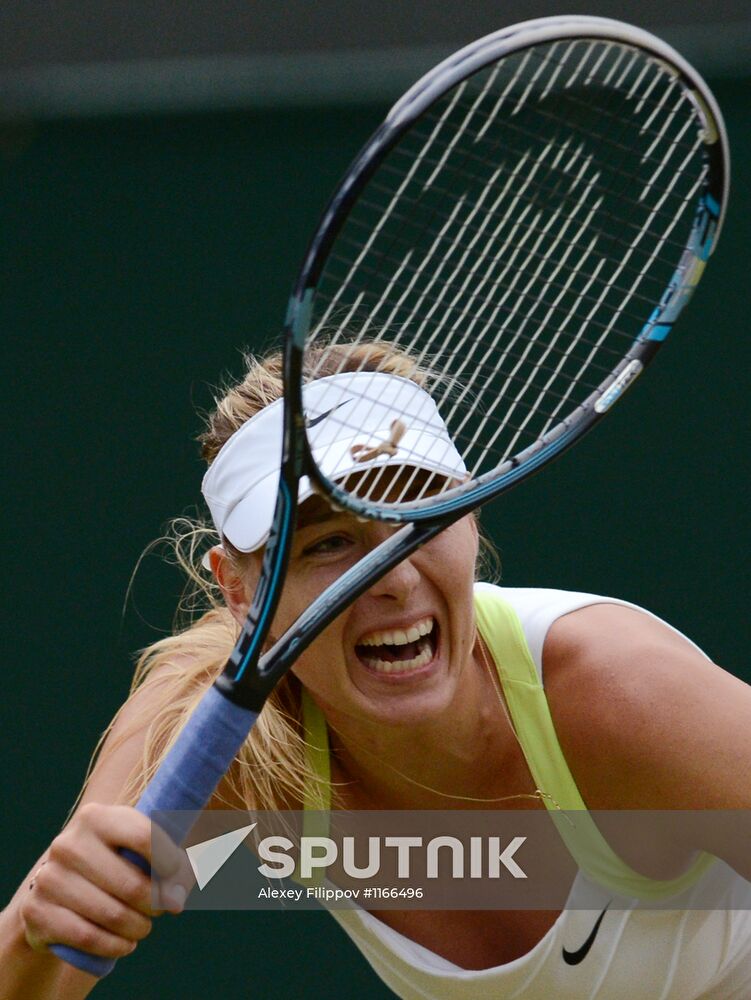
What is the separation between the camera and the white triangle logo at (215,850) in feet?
5.98

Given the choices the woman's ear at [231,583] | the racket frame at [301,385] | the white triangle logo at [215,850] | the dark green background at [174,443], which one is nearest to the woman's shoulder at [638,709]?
the racket frame at [301,385]

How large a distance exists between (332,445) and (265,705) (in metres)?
0.38

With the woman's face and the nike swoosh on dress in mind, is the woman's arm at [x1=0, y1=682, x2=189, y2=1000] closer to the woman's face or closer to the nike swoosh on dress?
the woman's face

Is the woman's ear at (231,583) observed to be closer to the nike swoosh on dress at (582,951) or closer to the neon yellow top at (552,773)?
the neon yellow top at (552,773)

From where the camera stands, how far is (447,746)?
1.64m

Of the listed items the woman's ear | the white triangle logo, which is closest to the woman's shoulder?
the woman's ear

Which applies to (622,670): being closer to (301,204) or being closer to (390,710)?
(390,710)

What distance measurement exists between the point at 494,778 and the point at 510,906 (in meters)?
0.18

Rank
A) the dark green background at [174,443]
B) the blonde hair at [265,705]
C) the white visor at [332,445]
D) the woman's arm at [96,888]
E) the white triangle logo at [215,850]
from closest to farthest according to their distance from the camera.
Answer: the woman's arm at [96,888] → the white visor at [332,445] → the blonde hair at [265,705] → the white triangle logo at [215,850] → the dark green background at [174,443]

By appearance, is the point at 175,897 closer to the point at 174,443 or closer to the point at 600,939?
the point at 600,939

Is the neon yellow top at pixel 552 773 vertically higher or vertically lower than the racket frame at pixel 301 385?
lower

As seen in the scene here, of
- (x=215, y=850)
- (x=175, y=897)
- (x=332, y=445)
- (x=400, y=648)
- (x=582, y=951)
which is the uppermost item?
(x=332, y=445)

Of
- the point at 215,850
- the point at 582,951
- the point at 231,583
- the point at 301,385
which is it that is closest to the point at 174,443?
the point at 215,850

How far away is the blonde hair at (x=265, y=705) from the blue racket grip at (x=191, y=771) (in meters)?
0.30
